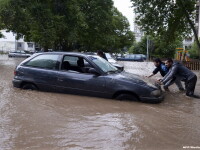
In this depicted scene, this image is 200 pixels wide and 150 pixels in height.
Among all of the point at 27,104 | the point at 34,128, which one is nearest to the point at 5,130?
the point at 34,128

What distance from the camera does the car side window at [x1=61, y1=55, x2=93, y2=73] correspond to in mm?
7208

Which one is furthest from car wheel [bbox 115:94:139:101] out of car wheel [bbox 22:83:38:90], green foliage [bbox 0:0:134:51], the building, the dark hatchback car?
the building

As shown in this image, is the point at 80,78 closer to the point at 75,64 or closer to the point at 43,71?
the point at 75,64

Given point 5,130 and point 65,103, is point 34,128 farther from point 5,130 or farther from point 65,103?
point 65,103

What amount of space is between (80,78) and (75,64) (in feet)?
2.69

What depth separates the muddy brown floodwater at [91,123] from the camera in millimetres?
4016

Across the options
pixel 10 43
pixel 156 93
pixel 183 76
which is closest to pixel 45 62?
pixel 156 93

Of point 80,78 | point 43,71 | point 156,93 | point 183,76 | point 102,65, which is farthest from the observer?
point 183,76

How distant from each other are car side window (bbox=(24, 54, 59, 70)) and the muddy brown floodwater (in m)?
0.81

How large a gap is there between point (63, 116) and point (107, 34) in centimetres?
2235

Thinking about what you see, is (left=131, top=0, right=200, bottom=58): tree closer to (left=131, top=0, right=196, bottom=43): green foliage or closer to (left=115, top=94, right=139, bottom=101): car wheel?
(left=131, top=0, right=196, bottom=43): green foliage

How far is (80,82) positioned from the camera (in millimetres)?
6945

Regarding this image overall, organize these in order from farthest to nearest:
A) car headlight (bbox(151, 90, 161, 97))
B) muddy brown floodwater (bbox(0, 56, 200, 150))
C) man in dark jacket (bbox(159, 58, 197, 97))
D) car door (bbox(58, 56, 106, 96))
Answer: man in dark jacket (bbox(159, 58, 197, 97))
car door (bbox(58, 56, 106, 96))
car headlight (bbox(151, 90, 161, 97))
muddy brown floodwater (bbox(0, 56, 200, 150))

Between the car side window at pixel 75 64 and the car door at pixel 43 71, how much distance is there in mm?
233
